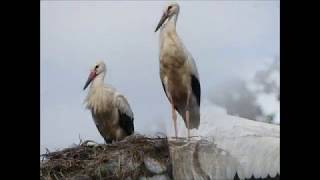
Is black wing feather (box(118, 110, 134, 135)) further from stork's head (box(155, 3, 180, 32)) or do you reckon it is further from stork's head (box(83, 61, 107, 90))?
stork's head (box(155, 3, 180, 32))

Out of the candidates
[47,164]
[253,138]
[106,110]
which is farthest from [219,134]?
[47,164]

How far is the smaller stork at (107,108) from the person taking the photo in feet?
12.8

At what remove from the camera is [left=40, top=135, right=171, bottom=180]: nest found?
385cm

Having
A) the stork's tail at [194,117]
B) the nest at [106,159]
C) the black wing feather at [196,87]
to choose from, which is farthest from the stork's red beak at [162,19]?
the nest at [106,159]

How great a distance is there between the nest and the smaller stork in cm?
5

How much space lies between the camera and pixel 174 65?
12.9ft

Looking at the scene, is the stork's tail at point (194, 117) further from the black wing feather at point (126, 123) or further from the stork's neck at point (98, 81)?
the stork's neck at point (98, 81)

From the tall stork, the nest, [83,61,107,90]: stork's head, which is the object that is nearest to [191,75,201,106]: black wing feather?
the tall stork

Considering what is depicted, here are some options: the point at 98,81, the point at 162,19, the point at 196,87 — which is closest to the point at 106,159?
the point at 98,81
